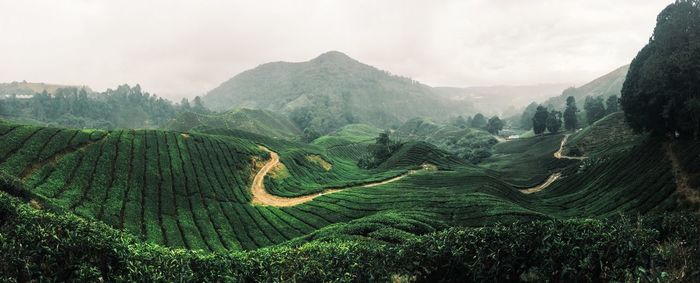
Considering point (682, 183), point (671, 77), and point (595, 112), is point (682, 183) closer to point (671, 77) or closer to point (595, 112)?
point (671, 77)

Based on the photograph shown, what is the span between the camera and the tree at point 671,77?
44.3 m

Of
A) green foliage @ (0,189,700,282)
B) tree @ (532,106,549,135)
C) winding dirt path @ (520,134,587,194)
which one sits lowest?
winding dirt path @ (520,134,587,194)

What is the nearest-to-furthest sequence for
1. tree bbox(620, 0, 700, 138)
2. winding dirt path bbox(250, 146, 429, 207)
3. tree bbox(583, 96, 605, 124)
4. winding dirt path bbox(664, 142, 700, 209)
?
1. winding dirt path bbox(664, 142, 700, 209)
2. tree bbox(620, 0, 700, 138)
3. winding dirt path bbox(250, 146, 429, 207)
4. tree bbox(583, 96, 605, 124)

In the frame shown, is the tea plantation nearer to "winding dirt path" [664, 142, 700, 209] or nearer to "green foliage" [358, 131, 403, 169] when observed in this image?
"winding dirt path" [664, 142, 700, 209]

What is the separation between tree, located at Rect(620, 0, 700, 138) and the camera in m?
44.3

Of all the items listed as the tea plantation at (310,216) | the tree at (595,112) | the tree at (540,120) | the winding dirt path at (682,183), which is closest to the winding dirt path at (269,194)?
the tea plantation at (310,216)

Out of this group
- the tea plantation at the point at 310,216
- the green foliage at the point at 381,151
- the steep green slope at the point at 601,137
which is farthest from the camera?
the green foliage at the point at 381,151

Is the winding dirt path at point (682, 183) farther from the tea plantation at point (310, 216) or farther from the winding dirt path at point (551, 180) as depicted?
the winding dirt path at point (551, 180)

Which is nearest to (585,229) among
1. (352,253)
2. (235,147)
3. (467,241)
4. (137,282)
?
(467,241)

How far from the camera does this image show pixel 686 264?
1313 cm

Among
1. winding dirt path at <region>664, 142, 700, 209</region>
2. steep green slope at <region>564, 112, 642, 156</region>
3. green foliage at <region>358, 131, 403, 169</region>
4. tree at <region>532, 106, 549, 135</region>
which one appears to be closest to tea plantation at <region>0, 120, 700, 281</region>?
winding dirt path at <region>664, 142, 700, 209</region>

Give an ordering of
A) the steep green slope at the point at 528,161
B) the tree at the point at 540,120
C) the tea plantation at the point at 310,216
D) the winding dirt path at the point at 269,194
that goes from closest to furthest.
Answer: the tea plantation at the point at 310,216
the winding dirt path at the point at 269,194
the steep green slope at the point at 528,161
the tree at the point at 540,120

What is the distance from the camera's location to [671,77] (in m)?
46.0

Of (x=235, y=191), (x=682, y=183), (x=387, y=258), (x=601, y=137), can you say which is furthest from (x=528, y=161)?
(x=387, y=258)
